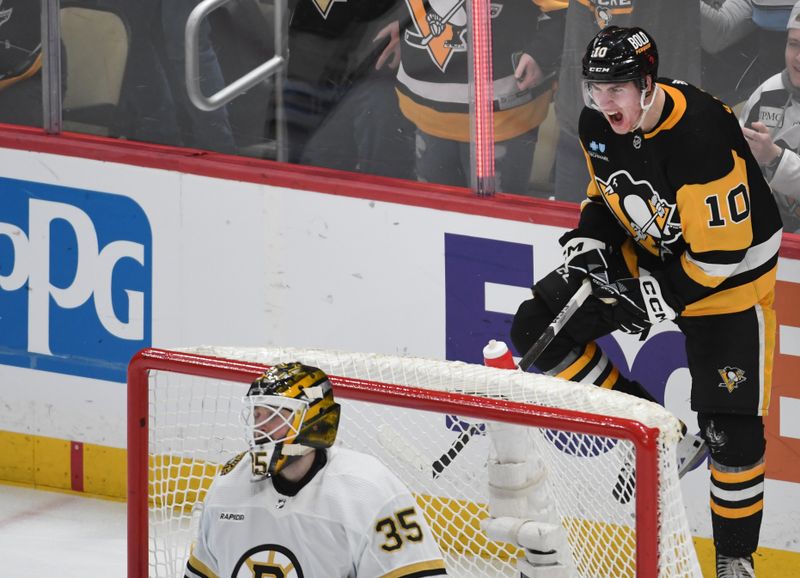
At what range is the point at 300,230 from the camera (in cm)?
452

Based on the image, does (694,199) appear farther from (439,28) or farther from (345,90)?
(345,90)

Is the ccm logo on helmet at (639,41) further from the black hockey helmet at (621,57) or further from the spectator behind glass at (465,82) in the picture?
the spectator behind glass at (465,82)

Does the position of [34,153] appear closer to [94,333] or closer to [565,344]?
[94,333]

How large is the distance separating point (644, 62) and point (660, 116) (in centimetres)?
14

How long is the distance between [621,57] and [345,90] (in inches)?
47.2

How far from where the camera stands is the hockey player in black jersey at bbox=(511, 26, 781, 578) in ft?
11.5

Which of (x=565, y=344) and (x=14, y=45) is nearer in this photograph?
(x=565, y=344)

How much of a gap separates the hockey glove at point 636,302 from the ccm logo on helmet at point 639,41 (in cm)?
49

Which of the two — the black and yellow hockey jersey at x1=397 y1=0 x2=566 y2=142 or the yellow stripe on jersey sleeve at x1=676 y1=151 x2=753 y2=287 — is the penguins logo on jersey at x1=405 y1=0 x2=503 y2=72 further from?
the yellow stripe on jersey sleeve at x1=676 y1=151 x2=753 y2=287

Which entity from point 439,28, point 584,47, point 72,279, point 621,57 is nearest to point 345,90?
point 439,28

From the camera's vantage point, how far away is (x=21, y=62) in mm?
4855

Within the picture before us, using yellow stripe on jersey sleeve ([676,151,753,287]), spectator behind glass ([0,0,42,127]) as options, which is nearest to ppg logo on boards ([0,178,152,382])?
spectator behind glass ([0,0,42,127])

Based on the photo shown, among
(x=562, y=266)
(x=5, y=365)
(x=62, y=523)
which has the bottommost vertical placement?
(x=62, y=523)

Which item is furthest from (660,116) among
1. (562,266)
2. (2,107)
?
(2,107)
